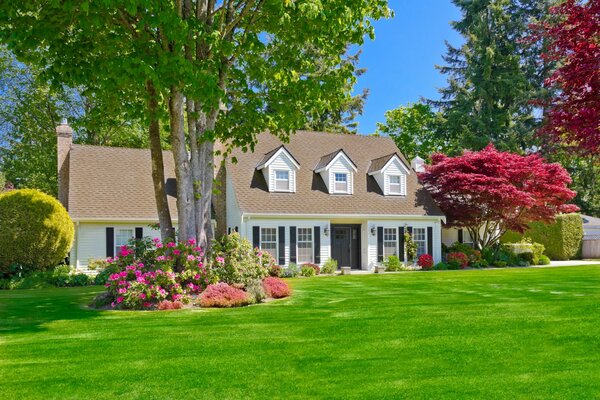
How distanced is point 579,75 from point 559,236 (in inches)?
1038

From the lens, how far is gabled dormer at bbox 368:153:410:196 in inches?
1033

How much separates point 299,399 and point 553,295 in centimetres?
955

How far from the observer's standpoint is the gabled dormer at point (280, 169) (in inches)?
936

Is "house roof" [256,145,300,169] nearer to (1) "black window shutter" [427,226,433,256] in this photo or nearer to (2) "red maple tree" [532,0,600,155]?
(1) "black window shutter" [427,226,433,256]

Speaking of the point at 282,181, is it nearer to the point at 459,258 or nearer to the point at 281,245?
the point at 281,245

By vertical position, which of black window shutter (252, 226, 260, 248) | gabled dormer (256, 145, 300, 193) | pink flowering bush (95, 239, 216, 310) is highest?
gabled dormer (256, 145, 300, 193)

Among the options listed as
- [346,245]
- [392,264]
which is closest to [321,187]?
[346,245]

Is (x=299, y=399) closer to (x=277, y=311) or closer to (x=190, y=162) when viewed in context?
(x=277, y=311)

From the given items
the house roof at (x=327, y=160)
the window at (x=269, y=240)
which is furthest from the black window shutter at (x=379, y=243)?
the window at (x=269, y=240)

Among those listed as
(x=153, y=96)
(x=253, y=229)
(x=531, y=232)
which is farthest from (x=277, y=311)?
(x=531, y=232)

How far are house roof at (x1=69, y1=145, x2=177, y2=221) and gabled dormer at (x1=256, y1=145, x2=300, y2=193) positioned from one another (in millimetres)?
4843

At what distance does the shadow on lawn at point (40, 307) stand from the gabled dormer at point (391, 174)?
585 inches

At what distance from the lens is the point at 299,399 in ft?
17.7

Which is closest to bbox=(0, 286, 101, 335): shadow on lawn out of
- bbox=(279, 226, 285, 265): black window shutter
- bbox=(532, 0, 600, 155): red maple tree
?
bbox=(279, 226, 285, 265): black window shutter
